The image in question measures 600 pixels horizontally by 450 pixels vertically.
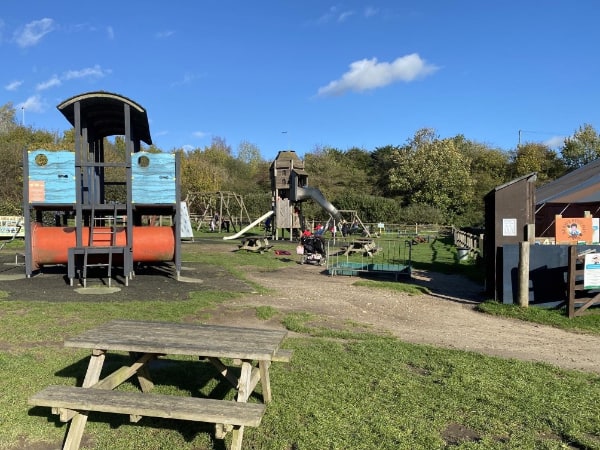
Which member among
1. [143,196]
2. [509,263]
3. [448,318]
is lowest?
[448,318]

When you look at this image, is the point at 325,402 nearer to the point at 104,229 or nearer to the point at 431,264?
the point at 104,229

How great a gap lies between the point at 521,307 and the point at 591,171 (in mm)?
13349

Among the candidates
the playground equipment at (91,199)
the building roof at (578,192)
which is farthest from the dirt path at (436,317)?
the building roof at (578,192)

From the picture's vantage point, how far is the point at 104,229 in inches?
499

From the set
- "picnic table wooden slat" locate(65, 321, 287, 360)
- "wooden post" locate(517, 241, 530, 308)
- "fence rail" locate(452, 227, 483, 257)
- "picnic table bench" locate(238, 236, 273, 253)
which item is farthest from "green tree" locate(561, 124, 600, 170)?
"picnic table wooden slat" locate(65, 321, 287, 360)

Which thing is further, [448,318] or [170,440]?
[448,318]

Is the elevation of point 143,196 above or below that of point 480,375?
above

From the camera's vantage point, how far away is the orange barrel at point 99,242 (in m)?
12.3

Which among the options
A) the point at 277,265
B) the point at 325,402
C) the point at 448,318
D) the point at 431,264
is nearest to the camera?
the point at 325,402

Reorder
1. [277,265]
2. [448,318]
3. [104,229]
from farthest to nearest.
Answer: [277,265]
[104,229]
[448,318]

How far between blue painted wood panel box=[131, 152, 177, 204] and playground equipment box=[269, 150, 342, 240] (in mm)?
16309

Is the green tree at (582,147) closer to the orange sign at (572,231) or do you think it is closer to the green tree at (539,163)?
the green tree at (539,163)

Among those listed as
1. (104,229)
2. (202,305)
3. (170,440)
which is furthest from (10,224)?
(170,440)

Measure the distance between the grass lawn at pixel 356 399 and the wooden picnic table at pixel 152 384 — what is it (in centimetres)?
35
